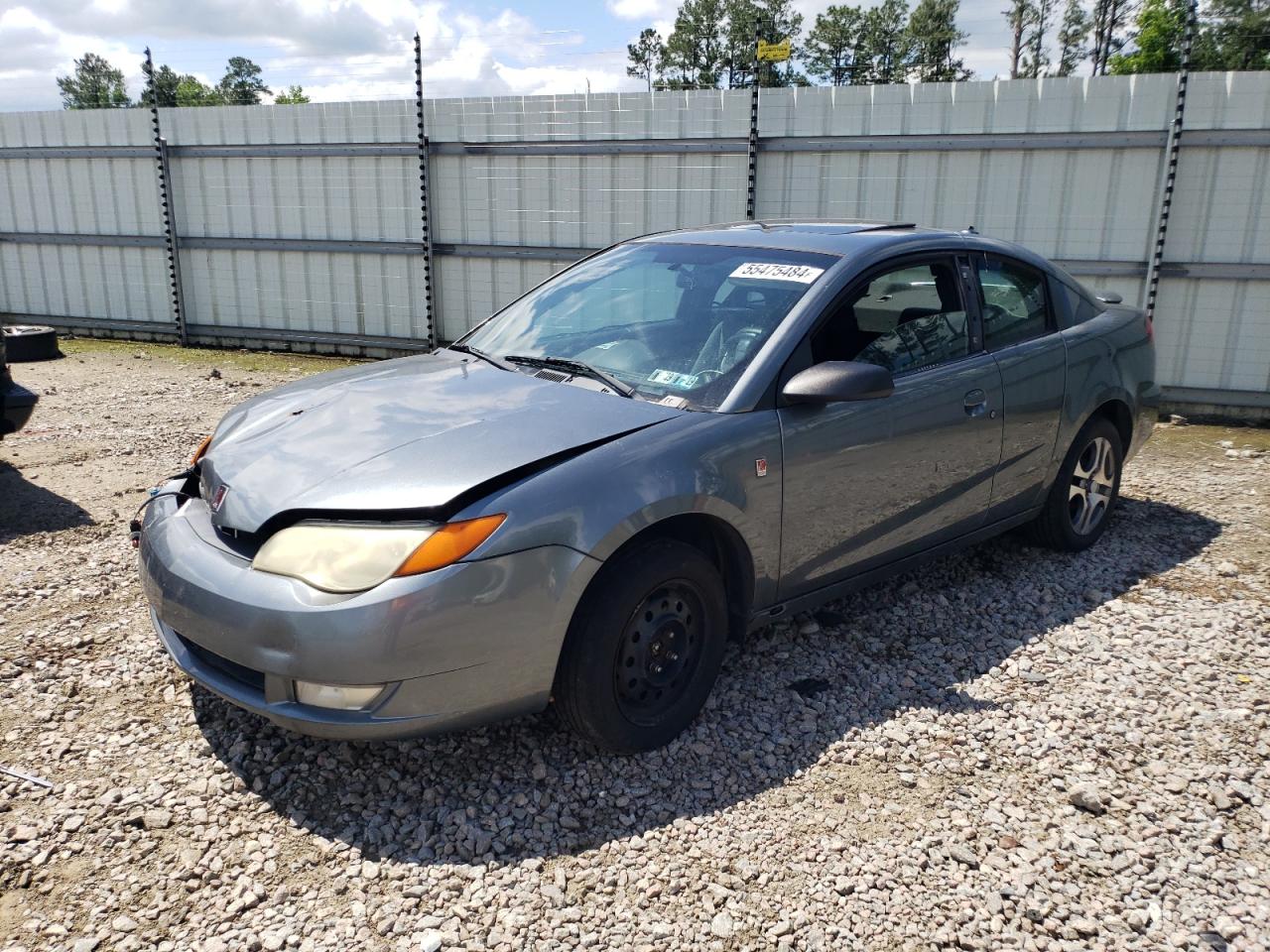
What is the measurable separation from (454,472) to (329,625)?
558mm

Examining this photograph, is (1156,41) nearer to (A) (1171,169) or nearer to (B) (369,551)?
(A) (1171,169)

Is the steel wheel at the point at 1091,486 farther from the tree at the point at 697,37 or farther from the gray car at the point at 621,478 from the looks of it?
the tree at the point at 697,37

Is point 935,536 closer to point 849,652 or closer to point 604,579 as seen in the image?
point 849,652

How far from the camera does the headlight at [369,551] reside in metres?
2.71

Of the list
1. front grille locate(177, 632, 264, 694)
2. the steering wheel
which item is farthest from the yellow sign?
front grille locate(177, 632, 264, 694)

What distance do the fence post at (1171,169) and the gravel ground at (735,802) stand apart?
4.54 m

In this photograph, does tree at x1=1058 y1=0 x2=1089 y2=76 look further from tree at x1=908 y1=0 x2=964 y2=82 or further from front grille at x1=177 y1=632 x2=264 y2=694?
front grille at x1=177 y1=632 x2=264 y2=694

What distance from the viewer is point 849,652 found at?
4.05 m

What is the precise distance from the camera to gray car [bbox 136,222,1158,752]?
2760 mm

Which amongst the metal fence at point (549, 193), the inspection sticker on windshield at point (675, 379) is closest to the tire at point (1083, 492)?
the inspection sticker on windshield at point (675, 379)

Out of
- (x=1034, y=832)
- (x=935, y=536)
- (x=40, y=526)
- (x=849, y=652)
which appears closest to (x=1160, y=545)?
(x=935, y=536)

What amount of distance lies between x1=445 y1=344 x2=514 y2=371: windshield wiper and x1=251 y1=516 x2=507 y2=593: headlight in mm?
1238

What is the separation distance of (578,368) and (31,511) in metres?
3.78

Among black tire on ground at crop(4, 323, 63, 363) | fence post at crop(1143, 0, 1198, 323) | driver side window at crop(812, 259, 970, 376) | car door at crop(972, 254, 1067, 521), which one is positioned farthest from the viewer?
black tire on ground at crop(4, 323, 63, 363)
